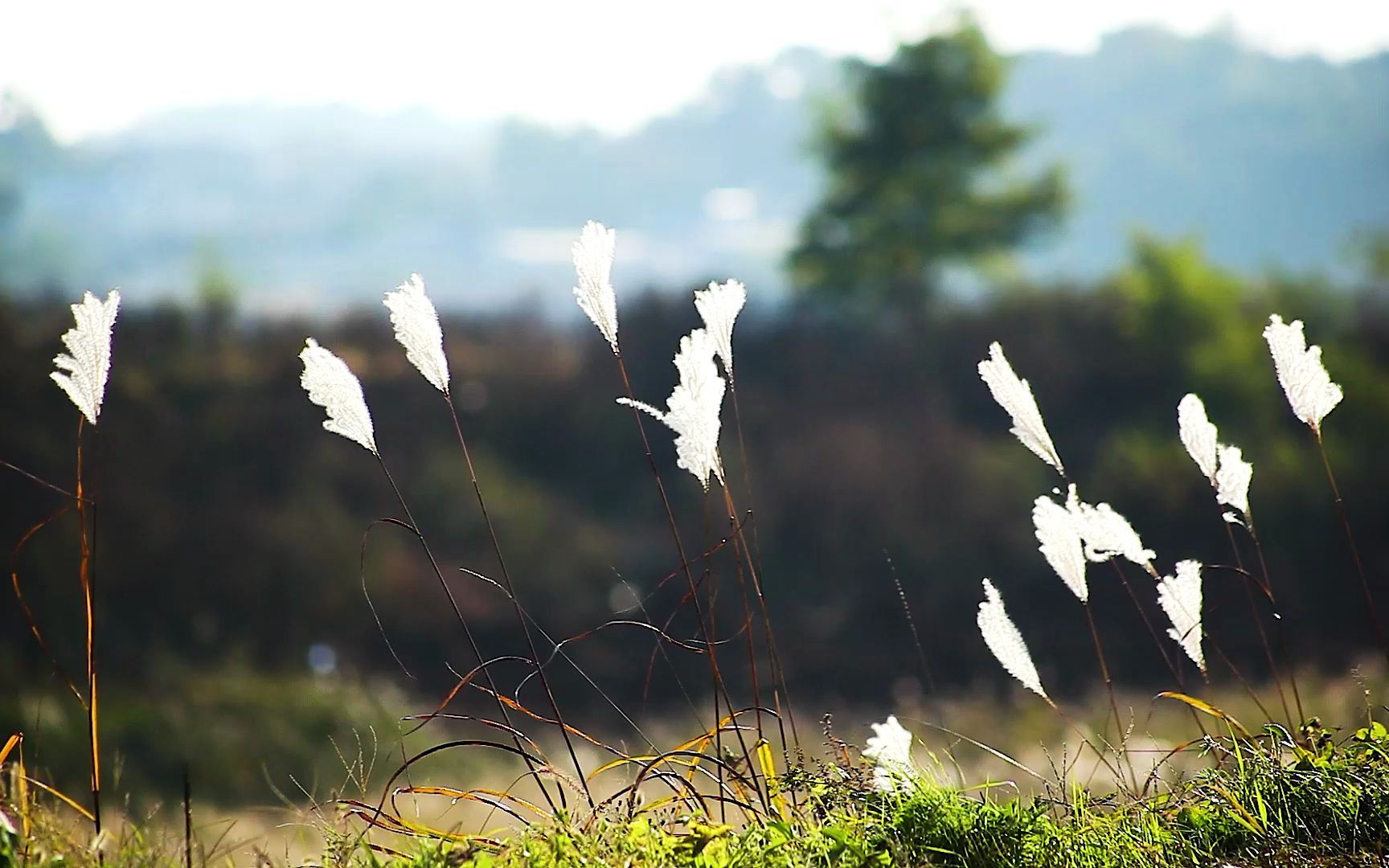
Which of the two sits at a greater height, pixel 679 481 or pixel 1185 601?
pixel 679 481

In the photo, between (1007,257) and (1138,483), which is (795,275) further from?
(1138,483)

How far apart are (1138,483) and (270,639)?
22.3 ft

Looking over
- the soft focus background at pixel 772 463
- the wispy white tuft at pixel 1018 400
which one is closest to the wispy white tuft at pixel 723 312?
the wispy white tuft at pixel 1018 400

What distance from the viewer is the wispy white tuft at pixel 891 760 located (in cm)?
128

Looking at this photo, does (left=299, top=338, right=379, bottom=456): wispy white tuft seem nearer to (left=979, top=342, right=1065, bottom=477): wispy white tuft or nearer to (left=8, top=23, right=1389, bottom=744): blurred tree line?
(left=979, top=342, right=1065, bottom=477): wispy white tuft

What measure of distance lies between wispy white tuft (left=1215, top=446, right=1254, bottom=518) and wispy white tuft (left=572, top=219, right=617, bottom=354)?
0.82 meters

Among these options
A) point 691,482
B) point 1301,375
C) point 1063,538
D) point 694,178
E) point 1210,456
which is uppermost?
point 694,178

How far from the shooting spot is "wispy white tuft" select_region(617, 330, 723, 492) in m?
1.30

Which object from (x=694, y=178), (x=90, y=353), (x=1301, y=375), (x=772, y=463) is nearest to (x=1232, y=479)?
(x=1301, y=375)

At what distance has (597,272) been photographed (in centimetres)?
137

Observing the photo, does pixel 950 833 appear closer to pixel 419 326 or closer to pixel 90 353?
pixel 419 326

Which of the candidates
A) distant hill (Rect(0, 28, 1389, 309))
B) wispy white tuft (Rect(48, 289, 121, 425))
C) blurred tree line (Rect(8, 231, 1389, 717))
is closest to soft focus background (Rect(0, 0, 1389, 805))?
blurred tree line (Rect(8, 231, 1389, 717))

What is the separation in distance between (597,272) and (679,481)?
8117mm

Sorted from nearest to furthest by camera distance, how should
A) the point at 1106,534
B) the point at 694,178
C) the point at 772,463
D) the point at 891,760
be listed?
the point at 891,760 < the point at 1106,534 < the point at 772,463 < the point at 694,178
